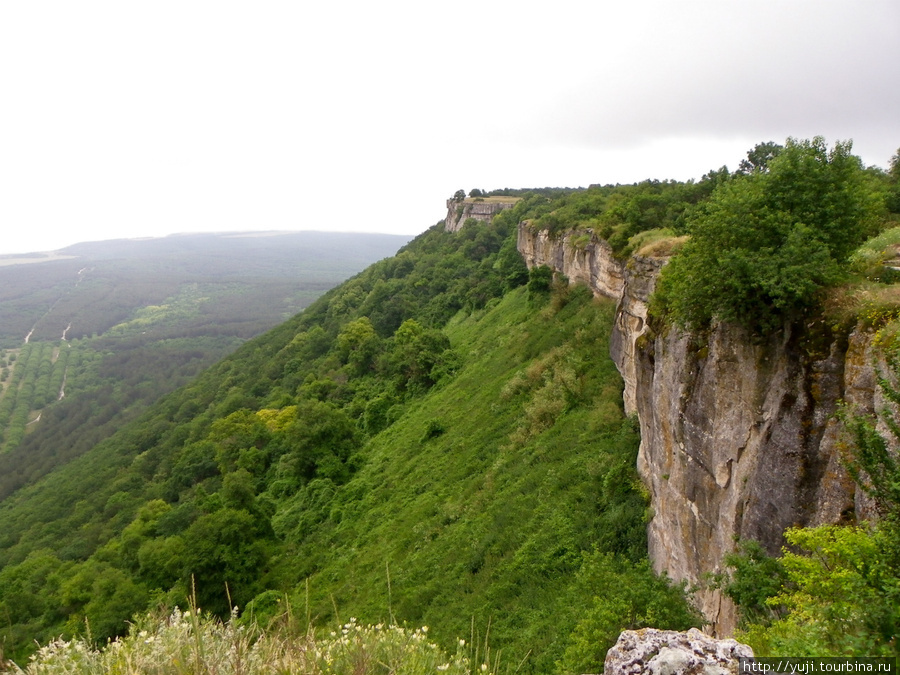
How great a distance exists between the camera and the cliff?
7.12 metres

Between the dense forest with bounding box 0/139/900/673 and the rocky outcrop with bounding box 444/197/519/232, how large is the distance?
24.8 m

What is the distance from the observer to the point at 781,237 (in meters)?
8.41

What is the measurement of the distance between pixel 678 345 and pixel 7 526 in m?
59.7

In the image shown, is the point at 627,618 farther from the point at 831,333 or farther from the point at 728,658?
the point at 831,333

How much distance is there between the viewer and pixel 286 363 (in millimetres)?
51875

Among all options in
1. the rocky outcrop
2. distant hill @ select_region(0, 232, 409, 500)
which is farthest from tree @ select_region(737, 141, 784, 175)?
distant hill @ select_region(0, 232, 409, 500)

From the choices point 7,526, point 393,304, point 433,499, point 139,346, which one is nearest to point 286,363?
point 393,304

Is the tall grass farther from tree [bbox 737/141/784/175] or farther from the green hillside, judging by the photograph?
tree [bbox 737/141/784/175]

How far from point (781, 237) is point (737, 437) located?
3988 millimetres

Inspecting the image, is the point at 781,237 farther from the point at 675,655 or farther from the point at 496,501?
the point at 496,501

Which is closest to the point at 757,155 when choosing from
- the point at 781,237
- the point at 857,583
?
the point at 781,237

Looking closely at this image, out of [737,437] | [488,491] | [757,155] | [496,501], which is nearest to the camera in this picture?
[737,437]

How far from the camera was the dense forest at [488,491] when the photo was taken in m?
7.64

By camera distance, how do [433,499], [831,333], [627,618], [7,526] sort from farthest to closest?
[7,526] → [433,499] → [627,618] → [831,333]
